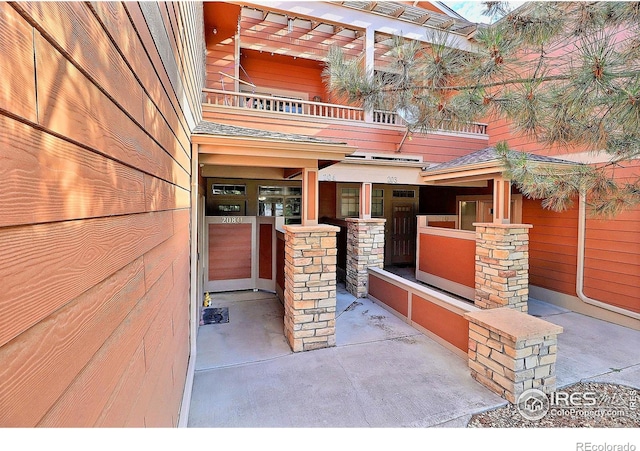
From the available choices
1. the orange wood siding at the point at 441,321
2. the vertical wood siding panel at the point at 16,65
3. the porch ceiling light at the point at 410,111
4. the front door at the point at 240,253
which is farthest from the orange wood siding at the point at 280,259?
the vertical wood siding panel at the point at 16,65

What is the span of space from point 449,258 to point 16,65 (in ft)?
25.8

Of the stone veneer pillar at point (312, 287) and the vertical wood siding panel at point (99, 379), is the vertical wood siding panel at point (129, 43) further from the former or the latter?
the stone veneer pillar at point (312, 287)

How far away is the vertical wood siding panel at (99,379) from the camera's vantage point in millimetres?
659

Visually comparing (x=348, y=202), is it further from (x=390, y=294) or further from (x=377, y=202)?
(x=390, y=294)

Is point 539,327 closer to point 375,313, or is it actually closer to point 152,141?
point 375,313

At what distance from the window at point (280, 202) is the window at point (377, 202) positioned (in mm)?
2892

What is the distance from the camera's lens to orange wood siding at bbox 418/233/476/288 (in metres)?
6.71

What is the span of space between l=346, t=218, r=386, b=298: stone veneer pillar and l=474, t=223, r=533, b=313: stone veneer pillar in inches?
92.7

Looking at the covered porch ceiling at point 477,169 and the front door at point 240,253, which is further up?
the covered porch ceiling at point 477,169

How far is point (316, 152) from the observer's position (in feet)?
14.2

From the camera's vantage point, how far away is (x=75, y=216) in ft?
2.37

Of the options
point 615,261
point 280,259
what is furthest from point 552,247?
point 280,259
